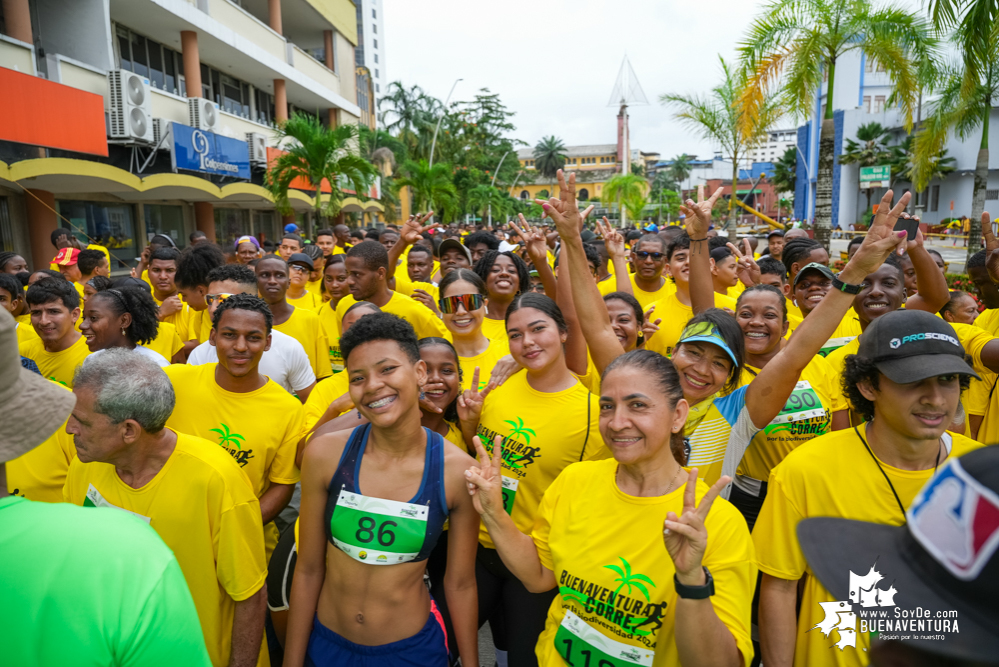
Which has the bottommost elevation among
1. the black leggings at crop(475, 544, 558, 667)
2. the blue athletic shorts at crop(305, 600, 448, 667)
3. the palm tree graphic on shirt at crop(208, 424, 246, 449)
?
the black leggings at crop(475, 544, 558, 667)

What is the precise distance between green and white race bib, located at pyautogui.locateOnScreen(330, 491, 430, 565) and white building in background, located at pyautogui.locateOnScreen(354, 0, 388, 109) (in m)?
99.6

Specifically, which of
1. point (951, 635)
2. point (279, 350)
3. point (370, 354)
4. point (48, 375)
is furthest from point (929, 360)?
point (48, 375)

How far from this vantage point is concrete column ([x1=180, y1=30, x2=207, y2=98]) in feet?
58.1

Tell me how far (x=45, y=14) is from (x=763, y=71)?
1591 centimetres

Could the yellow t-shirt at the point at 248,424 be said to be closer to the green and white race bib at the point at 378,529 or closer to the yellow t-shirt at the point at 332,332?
the green and white race bib at the point at 378,529

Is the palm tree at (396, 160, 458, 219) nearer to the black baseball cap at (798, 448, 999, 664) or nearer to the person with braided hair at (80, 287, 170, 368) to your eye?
the person with braided hair at (80, 287, 170, 368)

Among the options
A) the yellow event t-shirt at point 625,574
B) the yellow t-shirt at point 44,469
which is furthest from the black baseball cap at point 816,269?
the yellow t-shirt at point 44,469

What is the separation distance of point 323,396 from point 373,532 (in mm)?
1497

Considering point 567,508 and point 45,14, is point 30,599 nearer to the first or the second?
point 567,508

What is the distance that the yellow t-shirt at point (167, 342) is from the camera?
4.70 m

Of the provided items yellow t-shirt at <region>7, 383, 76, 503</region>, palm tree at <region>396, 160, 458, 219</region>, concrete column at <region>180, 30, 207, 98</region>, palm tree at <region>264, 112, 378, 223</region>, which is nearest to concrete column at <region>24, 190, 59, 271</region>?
palm tree at <region>264, 112, 378, 223</region>

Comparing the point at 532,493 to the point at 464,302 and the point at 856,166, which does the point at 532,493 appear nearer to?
the point at 464,302

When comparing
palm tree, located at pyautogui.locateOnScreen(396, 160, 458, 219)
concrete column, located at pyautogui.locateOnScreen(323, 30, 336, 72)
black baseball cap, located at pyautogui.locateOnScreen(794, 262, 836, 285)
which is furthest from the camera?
concrete column, located at pyautogui.locateOnScreen(323, 30, 336, 72)

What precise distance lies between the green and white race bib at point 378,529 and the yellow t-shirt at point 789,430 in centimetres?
171
